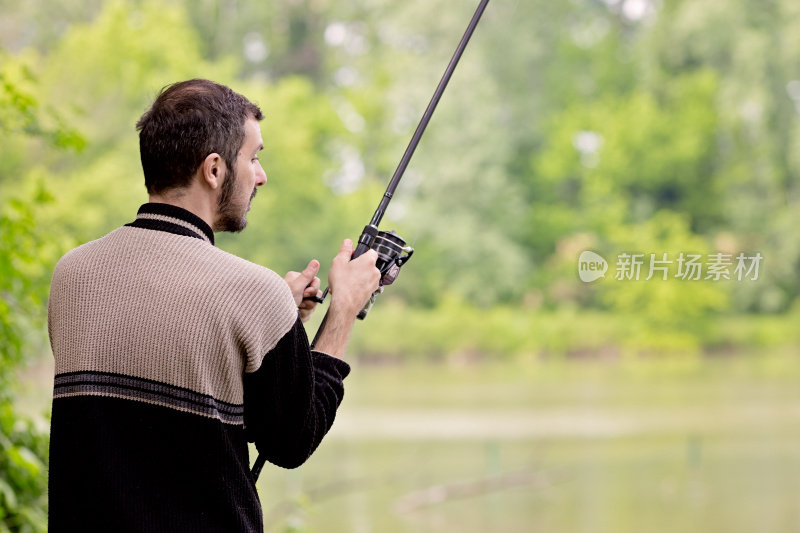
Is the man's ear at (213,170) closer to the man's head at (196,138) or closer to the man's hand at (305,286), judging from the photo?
the man's head at (196,138)

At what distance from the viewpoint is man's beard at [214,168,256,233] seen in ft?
3.19

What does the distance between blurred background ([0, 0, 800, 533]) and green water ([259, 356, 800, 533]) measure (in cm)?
4

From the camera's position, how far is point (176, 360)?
91cm

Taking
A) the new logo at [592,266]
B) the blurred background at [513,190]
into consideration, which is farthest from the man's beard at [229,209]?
the blurred background at [513,190]

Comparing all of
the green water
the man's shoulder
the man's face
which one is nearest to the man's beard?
the man's face

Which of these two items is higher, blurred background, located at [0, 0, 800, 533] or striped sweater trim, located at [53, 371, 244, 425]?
blurred background, located at [0, 0, 800, 533]

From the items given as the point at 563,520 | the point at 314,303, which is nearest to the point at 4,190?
the point at 563,520

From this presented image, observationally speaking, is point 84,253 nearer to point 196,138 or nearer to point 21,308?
point 196,138

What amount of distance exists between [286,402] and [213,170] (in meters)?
0.23

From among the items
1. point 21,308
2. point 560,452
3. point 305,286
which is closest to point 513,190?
point 560,452

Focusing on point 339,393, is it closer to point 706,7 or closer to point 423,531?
point 423,531

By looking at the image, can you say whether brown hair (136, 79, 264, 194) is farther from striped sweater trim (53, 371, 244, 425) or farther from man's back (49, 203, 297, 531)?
striped sweater trim (53, 371, 244, 425)

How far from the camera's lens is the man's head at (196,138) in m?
0.94

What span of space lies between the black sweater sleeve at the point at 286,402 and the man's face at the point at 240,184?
0.13 m
